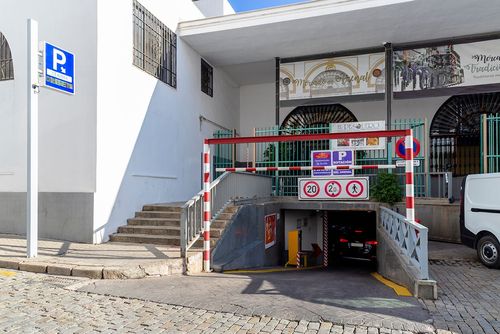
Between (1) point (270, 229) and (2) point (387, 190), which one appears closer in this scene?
(2) point (387, 190)

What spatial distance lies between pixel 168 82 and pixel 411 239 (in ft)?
25.8

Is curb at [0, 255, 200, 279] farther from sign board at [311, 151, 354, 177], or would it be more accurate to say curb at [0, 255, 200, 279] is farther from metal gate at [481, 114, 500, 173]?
metal gate at [481, 114, 500, 173]

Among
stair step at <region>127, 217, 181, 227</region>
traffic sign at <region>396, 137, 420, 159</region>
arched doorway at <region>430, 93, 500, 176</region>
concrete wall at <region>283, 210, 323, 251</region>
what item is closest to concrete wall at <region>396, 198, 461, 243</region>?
traffic sign at <region>396, 137, 420, 159</region>

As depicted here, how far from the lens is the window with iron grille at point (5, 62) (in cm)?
895

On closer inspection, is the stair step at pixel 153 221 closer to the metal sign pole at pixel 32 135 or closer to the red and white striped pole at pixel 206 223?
the red and white striped pole at pixel 206 223

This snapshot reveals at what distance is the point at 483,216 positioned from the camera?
7.31 m

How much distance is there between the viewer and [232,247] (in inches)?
299

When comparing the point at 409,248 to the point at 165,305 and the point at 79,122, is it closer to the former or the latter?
the point at 165,305

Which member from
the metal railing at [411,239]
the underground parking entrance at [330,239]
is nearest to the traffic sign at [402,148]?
the underground parking entrance at [330,239]

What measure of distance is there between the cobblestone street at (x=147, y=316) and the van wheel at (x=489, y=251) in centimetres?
187

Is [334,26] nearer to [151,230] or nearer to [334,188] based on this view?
[334,188]

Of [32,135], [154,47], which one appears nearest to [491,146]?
[154,47]

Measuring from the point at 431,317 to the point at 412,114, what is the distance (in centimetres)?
1112

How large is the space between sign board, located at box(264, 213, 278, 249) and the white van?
4.45m
